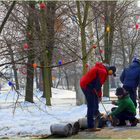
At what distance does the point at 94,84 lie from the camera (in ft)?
31.3

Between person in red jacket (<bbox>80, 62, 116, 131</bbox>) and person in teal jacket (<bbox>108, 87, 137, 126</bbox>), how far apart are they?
25.7 inches

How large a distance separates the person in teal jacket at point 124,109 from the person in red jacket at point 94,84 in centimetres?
65

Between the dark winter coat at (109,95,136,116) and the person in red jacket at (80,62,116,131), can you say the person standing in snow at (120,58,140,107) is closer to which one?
the dark winter coat at (109,95,136,116)

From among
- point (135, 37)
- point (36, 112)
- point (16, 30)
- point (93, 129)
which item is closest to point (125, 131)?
point (93, 129)

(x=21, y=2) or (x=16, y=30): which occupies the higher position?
(x=21, y=2)

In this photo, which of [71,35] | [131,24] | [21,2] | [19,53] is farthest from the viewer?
[131,24]

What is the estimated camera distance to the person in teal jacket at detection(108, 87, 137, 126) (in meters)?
10.0

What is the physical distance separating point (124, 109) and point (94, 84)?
1.18 meters

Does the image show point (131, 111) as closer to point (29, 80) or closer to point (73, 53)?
point (73, 53)

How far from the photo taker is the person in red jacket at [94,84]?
9.44m

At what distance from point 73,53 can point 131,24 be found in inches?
477

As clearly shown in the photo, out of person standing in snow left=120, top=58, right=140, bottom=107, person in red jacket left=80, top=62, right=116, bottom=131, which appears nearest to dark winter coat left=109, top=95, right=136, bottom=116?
person in red jacket left=80, top=62, right=116, bottom=131

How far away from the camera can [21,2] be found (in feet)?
40.6

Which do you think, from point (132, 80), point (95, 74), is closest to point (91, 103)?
point (95, 74)
